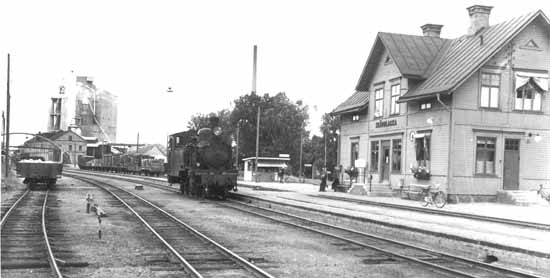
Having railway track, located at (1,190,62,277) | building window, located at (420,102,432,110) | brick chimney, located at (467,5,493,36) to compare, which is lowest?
railway track, located at (1,190,62,277)

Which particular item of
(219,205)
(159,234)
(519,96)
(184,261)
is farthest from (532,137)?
(184,261)

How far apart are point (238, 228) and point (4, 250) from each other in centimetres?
562

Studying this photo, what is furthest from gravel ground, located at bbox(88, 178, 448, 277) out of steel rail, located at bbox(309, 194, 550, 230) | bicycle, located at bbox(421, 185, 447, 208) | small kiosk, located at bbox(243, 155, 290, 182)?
small kiosk, located at bbox(243, 155, 290, 182)

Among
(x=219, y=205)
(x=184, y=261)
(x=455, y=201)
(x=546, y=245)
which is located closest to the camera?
(x=184, y=261)

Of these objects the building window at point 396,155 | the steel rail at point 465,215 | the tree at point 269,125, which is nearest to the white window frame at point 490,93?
the building window at point 396,155

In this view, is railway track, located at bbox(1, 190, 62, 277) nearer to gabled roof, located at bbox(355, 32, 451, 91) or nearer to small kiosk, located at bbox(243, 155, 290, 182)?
gabled roof, located at bbox(355, 32, 451, 91)

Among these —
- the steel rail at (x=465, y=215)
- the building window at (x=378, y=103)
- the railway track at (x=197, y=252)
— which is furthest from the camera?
the building window at (x=378, y=103)

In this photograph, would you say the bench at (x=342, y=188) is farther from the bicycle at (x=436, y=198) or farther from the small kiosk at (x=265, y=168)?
the small kiosk at (x=265, y=168)

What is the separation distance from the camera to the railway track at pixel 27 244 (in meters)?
8.70

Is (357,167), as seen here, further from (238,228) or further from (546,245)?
(546,245)

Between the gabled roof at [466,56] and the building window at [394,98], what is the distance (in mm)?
1283

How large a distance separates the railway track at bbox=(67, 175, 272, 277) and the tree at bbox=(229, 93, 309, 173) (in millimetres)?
64967

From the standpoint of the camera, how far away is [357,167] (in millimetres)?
31594

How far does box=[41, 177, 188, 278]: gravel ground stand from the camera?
8.60 metres
